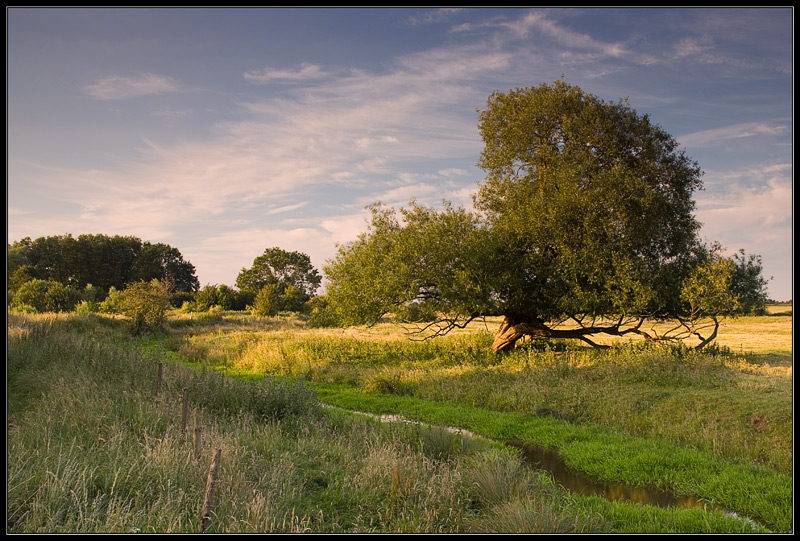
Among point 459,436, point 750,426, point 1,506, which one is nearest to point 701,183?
point 750,426

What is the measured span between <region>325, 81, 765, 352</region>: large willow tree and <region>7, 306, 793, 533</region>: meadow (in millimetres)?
2407

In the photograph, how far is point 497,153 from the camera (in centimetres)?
2483

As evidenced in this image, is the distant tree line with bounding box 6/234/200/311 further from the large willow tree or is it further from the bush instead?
the large willow tree

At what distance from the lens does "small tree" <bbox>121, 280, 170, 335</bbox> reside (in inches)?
1422

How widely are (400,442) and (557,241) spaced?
1375 centimetres

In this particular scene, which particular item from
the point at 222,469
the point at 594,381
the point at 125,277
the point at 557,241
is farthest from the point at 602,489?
the point at 125,277

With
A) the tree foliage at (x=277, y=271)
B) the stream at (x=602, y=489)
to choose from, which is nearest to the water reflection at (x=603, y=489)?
the stream at (x=602, y=489)

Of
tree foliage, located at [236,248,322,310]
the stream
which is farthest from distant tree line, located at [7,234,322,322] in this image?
the stream

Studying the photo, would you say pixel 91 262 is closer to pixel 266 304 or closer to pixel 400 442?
pixel 266 304

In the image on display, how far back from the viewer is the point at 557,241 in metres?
21.4

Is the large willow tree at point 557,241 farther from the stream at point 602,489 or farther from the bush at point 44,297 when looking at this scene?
the bush at point 44,297

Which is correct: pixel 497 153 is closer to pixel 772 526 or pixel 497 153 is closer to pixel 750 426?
pixel 750 426

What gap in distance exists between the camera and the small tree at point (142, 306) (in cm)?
3612

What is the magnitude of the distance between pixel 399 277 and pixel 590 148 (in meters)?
10.6
